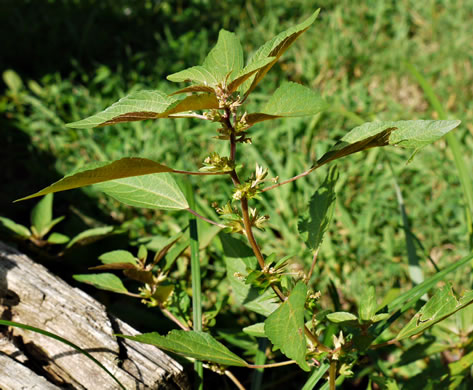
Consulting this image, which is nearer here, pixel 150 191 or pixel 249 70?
pixel 249 70

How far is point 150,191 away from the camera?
116 centimetres

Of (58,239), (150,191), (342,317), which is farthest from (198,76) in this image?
(58,239)

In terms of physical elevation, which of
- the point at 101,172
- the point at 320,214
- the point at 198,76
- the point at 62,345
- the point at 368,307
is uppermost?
the point at 198,76

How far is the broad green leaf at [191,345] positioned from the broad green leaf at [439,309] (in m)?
0.39

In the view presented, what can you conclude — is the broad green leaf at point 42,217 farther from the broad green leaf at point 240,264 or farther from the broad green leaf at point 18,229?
the broad green leaf at point 240,264

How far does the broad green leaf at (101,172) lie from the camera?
80 centimetres

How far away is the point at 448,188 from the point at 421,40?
1420mm

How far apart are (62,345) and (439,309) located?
929 mm

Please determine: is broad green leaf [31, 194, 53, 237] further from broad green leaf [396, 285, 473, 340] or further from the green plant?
broad green leaf [396, 285, 473, 340]

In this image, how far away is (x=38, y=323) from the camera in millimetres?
1323

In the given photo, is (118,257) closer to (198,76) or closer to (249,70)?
(198,76)

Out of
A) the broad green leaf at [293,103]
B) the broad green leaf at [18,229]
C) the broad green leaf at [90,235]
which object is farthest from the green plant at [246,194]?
the broad green leaf at [18,229]

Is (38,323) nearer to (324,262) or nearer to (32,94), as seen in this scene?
(324,262)

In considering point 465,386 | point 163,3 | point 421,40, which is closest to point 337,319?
point 465,386
